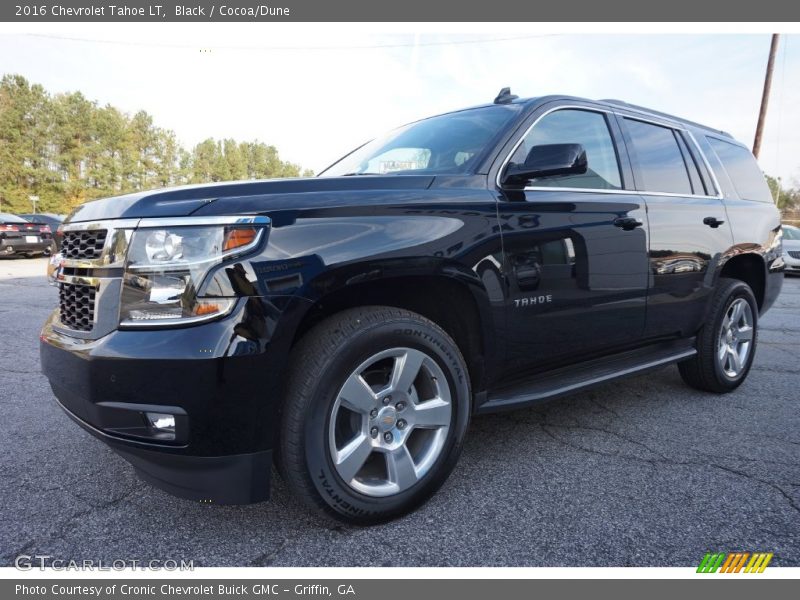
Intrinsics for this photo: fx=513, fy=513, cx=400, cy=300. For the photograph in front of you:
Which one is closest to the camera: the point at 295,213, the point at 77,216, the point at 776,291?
the point at 295,213

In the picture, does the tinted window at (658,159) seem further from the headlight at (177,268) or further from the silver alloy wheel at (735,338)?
the headlight at (177,268)

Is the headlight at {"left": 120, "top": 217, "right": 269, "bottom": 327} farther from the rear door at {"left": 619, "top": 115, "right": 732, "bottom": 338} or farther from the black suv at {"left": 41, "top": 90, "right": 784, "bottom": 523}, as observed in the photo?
the rear door at {"left": 619, "top": 115, "right": 732, "bottom": 338}

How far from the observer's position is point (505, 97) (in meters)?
2.86

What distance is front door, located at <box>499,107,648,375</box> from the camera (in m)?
2.33

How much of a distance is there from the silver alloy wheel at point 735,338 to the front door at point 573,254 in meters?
1.12

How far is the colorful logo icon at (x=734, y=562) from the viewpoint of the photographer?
178 centimetres

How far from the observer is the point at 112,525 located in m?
1.96

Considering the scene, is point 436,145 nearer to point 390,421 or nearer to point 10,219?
point 390,421

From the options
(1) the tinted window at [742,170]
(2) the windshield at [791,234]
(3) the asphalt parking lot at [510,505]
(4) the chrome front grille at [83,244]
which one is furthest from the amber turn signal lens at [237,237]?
(2) the windshield at [791,234]

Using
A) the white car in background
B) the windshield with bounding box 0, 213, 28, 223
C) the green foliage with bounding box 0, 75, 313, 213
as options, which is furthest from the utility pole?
the green foliage with bounding box 0, 75, 313, 213

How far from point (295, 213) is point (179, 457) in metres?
0.89

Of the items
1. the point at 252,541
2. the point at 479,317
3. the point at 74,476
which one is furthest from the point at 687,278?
the point at 74,476

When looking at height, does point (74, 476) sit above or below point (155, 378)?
below

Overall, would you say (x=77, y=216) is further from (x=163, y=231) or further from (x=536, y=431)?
(x=536, y=431)
